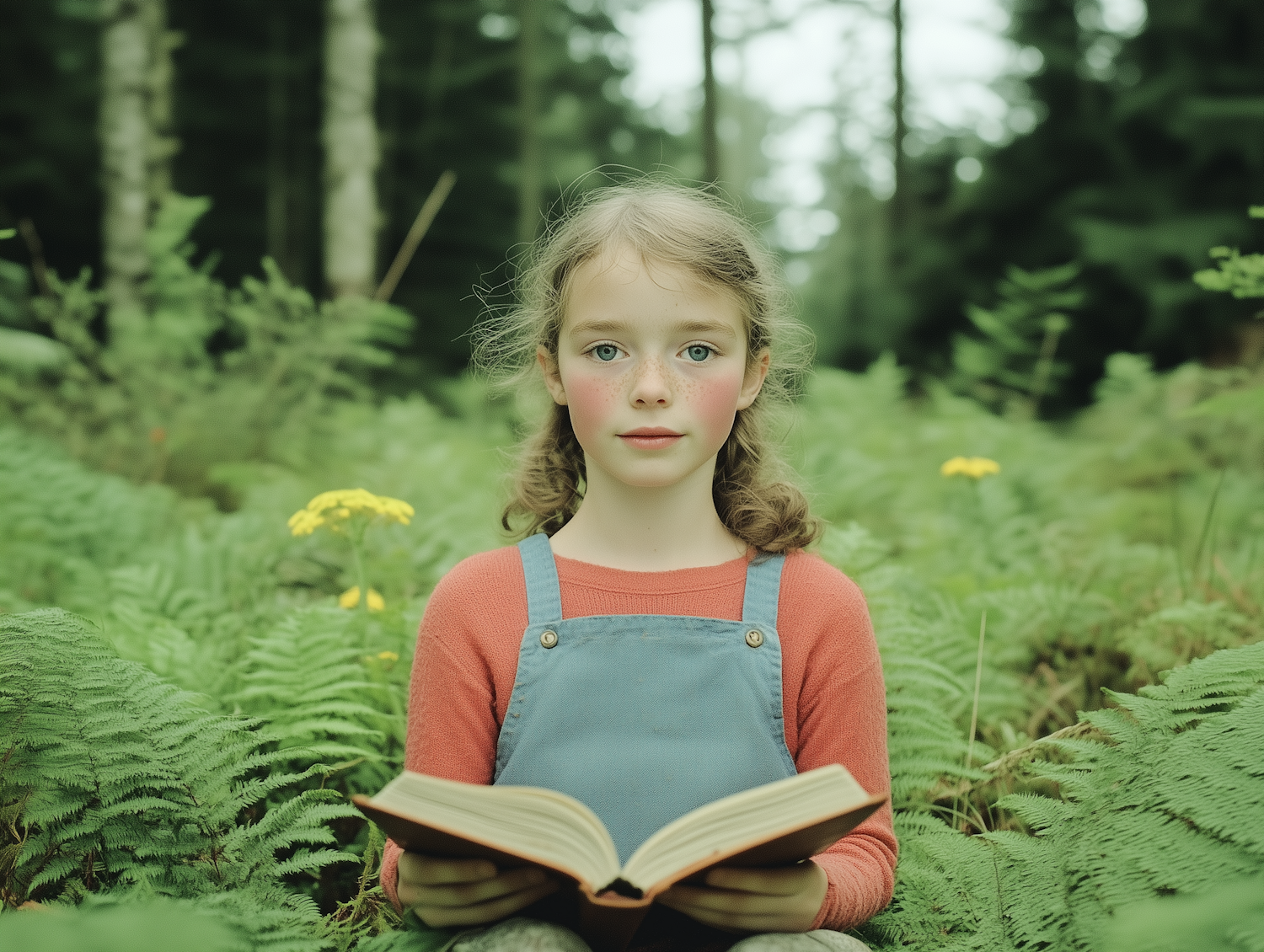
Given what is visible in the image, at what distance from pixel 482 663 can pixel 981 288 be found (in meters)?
9.61

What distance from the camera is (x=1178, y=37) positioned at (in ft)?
27.8

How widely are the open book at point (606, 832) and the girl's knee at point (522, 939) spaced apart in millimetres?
72

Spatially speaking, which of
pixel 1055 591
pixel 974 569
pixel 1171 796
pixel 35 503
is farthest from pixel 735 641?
pixel 35 503

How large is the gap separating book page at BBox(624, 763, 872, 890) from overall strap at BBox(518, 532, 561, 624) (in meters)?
0.46

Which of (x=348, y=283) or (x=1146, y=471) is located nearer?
(x=1146, y=471)

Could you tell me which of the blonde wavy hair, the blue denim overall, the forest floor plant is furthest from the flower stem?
the blue denim overall

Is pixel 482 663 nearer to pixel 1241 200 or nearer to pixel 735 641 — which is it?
pixel 735 641

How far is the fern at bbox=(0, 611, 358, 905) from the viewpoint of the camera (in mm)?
1558

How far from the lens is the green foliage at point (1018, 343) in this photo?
5.75 m

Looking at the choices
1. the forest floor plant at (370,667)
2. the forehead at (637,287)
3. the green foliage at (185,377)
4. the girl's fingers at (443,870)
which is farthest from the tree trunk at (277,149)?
the girl's fingers at (443,870)

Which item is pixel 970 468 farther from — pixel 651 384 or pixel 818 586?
pixel 651 384

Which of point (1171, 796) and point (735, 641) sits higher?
point (735, 641)

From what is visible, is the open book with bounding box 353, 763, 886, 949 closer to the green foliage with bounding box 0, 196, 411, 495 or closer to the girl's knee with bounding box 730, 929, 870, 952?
the girl's knee with bounding box 730, 929, 870, 952

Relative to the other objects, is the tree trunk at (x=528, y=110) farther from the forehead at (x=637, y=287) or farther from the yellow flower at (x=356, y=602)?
the forehead at (x=637, y=287)
